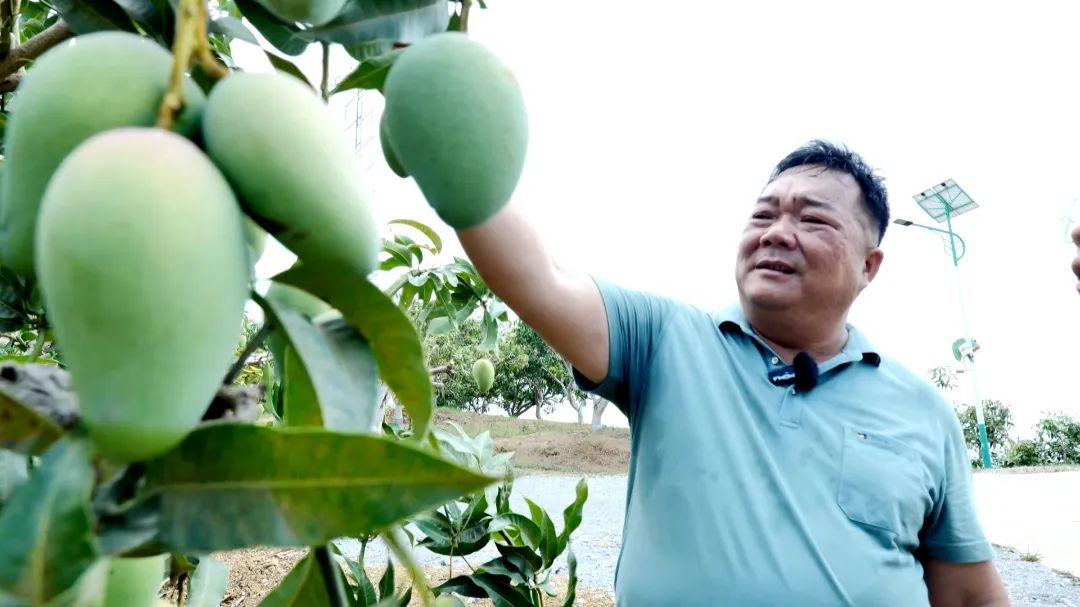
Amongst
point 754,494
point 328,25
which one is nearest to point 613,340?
point 754,494

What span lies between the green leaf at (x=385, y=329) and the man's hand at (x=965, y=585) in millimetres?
1492

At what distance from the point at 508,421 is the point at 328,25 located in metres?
21.2

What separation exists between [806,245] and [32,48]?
3.98 feet

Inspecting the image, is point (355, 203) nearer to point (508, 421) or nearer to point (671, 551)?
point (671, 551)

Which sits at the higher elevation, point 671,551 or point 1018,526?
point 671,551

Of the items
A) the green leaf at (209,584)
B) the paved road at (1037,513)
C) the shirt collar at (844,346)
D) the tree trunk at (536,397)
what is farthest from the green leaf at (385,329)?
the tree trunk at (536,397)

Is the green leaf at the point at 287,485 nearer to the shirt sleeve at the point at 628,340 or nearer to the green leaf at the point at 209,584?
the green leaf at the point at 209,584

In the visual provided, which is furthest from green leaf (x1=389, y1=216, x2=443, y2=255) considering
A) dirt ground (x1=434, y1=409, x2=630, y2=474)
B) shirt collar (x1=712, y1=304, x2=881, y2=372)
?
dirt ground (x1=434, y1=409, x2=630, y2=474)

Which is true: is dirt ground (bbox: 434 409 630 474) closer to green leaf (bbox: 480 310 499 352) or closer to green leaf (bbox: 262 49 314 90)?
green leaf (bbox: 480 310 499 352)

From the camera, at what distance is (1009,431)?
18000mm

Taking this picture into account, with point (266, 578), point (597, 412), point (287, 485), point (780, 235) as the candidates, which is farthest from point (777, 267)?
point (597, 412)

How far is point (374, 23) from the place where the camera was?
Result: 0.40 meters

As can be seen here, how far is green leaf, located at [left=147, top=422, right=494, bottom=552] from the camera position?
0.78 feet

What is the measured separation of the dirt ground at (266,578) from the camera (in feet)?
11.4
